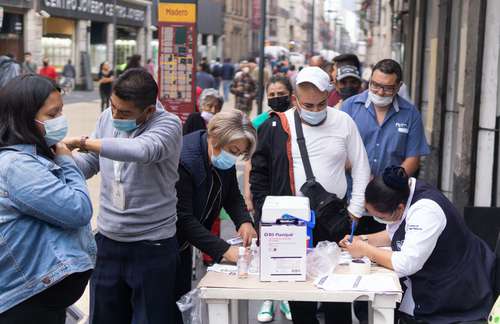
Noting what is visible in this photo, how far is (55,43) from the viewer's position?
37.5 meters

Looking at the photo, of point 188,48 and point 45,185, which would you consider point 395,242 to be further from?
point 188,48

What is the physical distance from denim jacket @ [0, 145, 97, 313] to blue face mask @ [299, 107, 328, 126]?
76.6 inches

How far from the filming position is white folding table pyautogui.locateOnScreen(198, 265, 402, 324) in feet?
11.8

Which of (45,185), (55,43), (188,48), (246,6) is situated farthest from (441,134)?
(246,6)

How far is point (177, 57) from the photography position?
898cm

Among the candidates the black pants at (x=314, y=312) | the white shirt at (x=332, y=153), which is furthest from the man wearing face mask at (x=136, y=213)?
the white shirt at (x=332, y=153)

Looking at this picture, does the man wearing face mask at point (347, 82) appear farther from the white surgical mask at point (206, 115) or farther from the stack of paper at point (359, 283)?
the stack of paper at point (359, 283)

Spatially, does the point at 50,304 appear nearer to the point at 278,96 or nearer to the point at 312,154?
the point at 312,154

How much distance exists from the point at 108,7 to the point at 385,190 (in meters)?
Answer: 39.1

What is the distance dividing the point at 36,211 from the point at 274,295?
1.21m

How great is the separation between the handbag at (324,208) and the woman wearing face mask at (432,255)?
1.92ft

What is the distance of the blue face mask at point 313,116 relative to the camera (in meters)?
4.68

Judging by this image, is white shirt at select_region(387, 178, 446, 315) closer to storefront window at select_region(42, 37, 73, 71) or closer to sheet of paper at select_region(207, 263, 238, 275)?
sheet of paper at select_region(207, 263, 238, 275)

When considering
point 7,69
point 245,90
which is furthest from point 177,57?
point 245,90
